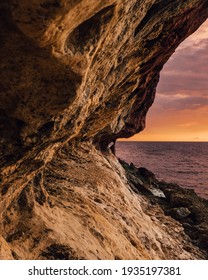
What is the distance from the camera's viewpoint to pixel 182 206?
21.7 metres

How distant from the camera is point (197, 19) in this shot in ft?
44.7

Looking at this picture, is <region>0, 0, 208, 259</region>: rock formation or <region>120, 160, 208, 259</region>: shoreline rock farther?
<region>120, 160, 208, 259</region>: shoreline rock

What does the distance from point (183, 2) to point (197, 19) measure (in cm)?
380

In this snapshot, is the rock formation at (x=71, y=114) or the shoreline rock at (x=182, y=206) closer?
the rock formation at (x=71, y=114)

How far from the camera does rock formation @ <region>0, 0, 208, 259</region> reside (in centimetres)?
488

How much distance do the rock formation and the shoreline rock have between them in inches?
40.6

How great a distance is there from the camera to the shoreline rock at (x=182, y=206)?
1685 centimetres

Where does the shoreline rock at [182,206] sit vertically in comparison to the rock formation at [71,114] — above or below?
below

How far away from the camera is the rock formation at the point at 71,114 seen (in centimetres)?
488

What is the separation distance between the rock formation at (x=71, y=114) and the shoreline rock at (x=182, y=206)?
3.38 feet

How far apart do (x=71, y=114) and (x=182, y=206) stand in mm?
16439

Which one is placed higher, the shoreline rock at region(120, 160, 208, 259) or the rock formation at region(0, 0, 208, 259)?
the rock formation at region(0, 0, 208, 259)
